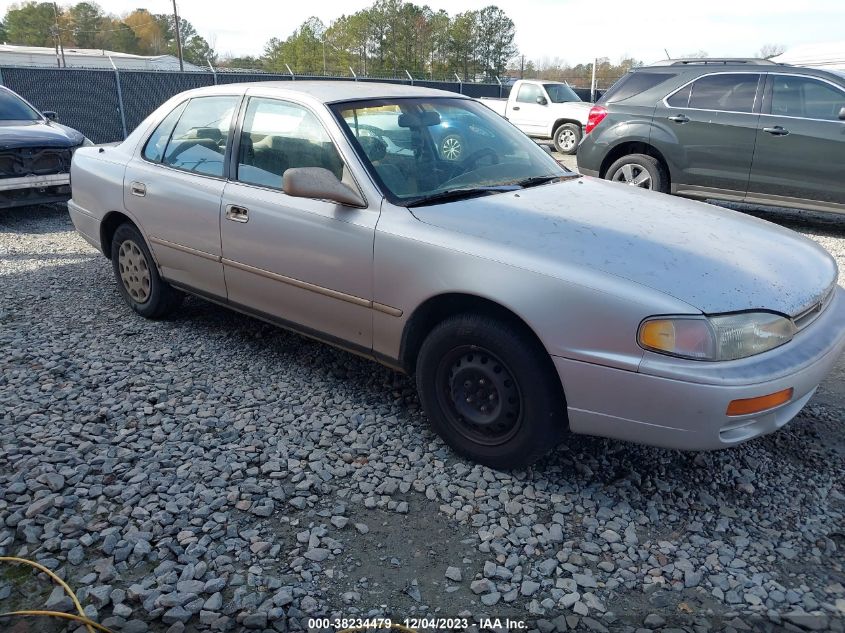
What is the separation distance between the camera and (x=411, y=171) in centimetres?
351

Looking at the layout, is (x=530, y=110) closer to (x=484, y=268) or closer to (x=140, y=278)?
(x=140, y=278)

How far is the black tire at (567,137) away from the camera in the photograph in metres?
16.5

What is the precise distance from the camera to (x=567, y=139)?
16641 mm

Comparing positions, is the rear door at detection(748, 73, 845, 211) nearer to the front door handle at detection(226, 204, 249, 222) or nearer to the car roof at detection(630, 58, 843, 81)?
the car roof at detection(630, 58, 843, 81)

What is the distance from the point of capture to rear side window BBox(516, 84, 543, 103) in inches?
671

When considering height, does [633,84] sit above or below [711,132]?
above

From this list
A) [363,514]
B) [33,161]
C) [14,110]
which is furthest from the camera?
[14,110]

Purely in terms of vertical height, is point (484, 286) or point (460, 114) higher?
point (460, 114)

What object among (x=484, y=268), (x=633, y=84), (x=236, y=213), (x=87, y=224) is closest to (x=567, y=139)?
(x=633, y=84)

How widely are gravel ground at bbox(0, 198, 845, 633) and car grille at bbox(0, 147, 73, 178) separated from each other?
16.4 feet

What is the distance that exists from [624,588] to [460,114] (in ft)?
9.13

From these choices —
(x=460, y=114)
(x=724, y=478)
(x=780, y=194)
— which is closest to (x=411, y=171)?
(x=460, y=114)

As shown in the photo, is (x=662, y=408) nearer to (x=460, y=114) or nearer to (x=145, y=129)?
(x=460, y=114)

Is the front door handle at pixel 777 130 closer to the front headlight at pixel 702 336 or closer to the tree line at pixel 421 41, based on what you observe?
the front headlight at pixel 702 336
